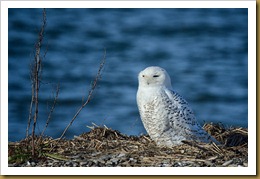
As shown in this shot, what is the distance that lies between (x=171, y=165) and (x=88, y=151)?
77 cm

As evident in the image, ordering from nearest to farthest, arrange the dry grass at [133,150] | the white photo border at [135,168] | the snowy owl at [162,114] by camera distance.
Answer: the white photo border at [135,168] → the dry grass at [133,150] → the snowy owl at [162,114]

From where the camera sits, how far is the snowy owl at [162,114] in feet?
17.9

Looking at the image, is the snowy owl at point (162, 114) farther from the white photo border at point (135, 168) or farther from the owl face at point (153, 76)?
the white photo border at point (135, 168)

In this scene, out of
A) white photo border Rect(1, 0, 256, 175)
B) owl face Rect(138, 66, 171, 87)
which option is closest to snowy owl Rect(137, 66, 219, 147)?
owl face Rect(138, 66, 171, 87)

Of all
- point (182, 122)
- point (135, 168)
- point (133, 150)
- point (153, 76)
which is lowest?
point (135, 168)

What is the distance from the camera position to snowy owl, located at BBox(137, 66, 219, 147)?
5461mm

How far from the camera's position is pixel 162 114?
17.9 feet

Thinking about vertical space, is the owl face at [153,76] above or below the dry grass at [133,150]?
above

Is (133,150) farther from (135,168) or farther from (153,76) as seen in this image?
(153,76)

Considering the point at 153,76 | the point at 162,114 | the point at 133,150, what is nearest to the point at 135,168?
the point at 133,150

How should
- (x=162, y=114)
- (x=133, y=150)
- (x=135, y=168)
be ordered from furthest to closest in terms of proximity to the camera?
(x=162, y=114) → (x=133, y=150) → (x=135, y=168)

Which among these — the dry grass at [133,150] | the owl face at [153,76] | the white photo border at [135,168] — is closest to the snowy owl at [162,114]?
the owl face at [153,76]

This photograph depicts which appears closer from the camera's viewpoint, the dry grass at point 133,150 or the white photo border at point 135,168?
the white photo border at point 135,168

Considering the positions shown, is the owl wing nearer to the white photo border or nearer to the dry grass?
the dry grass
